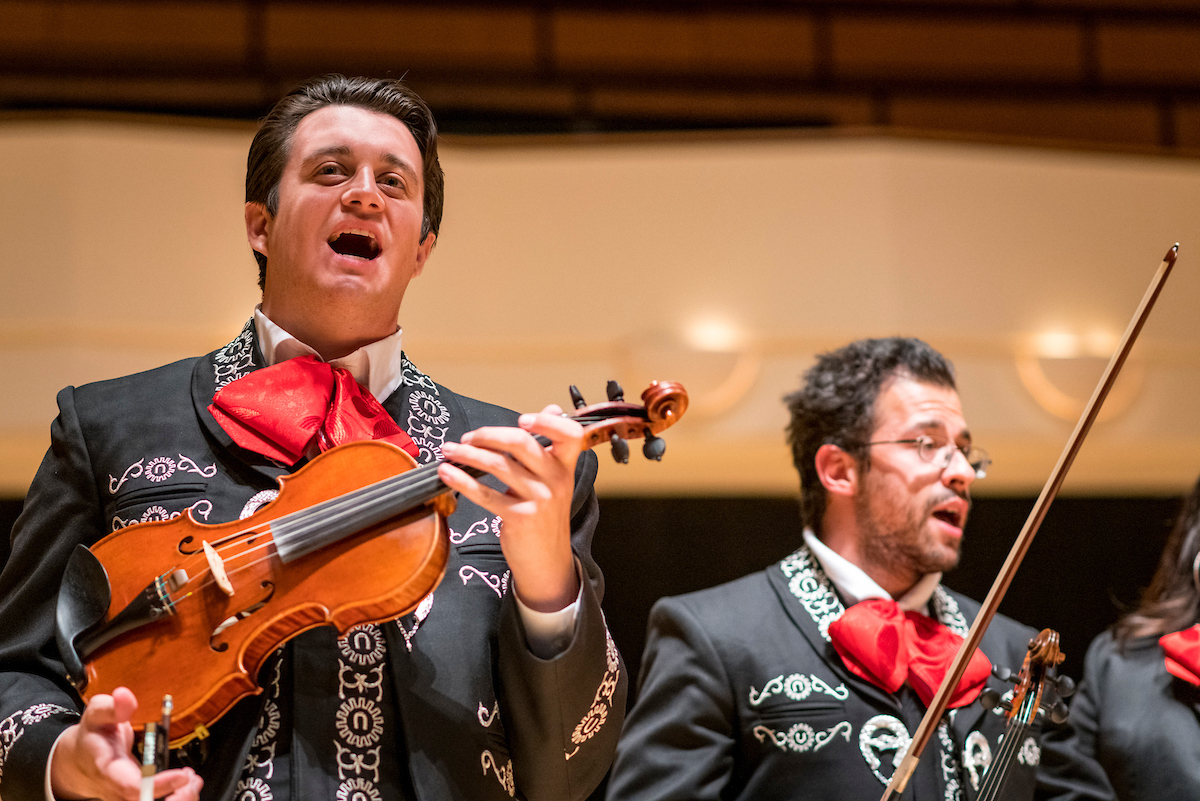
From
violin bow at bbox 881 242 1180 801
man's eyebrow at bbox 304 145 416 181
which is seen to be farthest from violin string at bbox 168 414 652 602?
violin bow at bbox 881 242 1180 801

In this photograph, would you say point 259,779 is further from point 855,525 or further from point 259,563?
point 855,525

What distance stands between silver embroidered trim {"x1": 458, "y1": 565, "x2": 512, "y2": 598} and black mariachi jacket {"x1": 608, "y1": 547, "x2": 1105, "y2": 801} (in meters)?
0.80

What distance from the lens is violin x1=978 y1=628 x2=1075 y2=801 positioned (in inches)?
73.1

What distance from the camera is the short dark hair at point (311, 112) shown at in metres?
1.71

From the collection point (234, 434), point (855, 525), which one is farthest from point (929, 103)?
point (234, 434)

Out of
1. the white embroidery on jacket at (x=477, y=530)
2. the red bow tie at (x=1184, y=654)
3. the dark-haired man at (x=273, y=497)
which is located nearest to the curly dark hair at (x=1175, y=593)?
the red bow tie at (x=1184, y=654)

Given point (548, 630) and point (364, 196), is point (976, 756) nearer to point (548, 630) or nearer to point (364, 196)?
point (548, 630)

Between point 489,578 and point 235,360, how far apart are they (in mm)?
444

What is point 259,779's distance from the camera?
1.31 m

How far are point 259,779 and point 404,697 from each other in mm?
170

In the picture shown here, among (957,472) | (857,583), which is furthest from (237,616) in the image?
(957,472)

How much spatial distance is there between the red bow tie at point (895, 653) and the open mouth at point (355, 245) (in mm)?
1136

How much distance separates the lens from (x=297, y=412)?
1474mm

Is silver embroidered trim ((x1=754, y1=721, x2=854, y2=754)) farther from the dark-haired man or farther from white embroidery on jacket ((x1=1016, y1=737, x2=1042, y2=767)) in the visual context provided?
the dark-haired man
